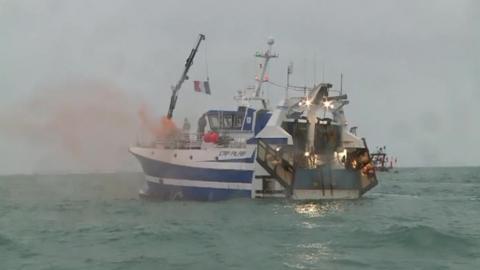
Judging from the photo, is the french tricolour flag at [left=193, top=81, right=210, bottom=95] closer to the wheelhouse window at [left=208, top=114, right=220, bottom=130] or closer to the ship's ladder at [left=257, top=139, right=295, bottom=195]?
the wheelhouse window at [left=208, top=114, right=220, bottom=130]

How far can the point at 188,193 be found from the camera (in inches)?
1462

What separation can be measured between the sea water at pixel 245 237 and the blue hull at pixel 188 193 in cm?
149

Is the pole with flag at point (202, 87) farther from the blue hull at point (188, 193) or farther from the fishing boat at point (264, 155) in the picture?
the blue hull at point (188, 193)

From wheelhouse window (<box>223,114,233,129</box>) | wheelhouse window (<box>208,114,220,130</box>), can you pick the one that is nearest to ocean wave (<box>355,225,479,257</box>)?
wheelhouse window (<box>223,114,233,129</box>)

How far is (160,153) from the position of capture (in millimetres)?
39031

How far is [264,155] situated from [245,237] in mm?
13158

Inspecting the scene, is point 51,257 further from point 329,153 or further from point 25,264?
point 329,153

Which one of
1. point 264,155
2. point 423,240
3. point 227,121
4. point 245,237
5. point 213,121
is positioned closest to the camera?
point 423,240

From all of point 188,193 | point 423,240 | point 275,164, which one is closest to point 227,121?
point 188,193

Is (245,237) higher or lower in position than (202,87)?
lower

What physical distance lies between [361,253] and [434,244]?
3.30m

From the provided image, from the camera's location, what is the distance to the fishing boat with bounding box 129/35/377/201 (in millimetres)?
34719

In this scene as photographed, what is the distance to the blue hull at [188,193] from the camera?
115ft

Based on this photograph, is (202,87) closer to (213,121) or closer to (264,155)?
(213,121)
